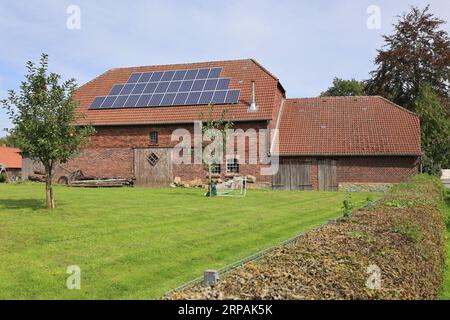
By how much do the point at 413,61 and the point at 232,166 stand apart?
66.4 ft

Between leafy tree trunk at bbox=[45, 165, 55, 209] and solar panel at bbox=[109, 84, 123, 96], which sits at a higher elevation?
solar panel at bbox=[109, 84, 123, 96]

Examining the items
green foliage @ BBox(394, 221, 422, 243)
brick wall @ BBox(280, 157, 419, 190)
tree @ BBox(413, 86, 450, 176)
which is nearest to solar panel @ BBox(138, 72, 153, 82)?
brick wall @ BBox(280, 157, 419, 190)

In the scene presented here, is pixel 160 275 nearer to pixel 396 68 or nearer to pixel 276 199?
pixel 276 199

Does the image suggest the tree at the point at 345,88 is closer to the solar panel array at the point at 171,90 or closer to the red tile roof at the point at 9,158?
the solar panel array at the point at 171,90

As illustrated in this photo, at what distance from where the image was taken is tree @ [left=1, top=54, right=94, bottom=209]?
15422 millimetres

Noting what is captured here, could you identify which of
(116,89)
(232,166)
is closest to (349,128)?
(232,166)

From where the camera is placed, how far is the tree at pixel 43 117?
15.4m

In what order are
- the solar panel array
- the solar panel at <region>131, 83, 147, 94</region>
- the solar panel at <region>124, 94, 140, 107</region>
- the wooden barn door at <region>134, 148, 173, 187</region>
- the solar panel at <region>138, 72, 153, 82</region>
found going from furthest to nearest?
the solar panel at <region>138, 72, 153, 82</region> < the solar panel at <region>131, 83, 147, 94</region> < the solar panel at <region>124, 94, 140, 107</region> < the wooden barn door at <region>134, 148, 173, 187</region> < the solar panel array

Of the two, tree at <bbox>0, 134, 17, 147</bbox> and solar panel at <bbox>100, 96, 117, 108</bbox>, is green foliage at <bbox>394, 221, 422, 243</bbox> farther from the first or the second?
solar panel at <bbox>100, 96, 117, 108</bbox>

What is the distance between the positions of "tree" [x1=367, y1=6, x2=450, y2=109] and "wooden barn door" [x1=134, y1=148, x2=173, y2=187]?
21.2 meters

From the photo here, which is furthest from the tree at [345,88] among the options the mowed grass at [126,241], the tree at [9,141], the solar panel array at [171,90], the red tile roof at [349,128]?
the mowed grass at [126,241]

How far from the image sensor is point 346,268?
6.46 m

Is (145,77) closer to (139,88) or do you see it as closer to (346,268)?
(139,88)
